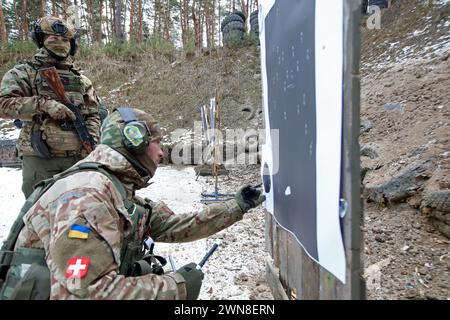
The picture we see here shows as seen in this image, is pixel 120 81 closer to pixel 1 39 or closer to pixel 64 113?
pixel 1 39

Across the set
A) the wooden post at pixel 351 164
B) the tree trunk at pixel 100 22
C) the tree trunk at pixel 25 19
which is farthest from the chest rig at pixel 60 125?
the tree trunk at pixel 100 22

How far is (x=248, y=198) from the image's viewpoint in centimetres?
173

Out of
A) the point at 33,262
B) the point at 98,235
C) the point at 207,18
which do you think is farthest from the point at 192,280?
the point at 207,18

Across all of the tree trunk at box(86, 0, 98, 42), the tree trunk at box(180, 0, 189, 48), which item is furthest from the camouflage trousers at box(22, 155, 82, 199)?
the tree trunk at box(86, 0, 98, 42)

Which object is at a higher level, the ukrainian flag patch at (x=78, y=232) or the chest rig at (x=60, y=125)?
the chest rig at (x=60, y=125)

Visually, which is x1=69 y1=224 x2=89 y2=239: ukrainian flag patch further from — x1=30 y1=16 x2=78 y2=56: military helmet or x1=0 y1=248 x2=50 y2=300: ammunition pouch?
x1=30 y1=16 x2=78 y2=56: military helmet

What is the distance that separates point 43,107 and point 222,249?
5.77ft

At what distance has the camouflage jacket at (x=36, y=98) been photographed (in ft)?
7.84

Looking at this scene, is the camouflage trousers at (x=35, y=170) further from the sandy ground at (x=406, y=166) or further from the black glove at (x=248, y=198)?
the sandy ground at (x=406, y=166)

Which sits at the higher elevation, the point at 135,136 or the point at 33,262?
the point at 135,136

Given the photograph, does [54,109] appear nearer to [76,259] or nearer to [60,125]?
[60,125]

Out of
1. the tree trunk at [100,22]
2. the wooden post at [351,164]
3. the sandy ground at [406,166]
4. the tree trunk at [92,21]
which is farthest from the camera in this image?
the tree trunk at [92,21]

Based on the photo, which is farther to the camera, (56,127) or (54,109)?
(56,127)

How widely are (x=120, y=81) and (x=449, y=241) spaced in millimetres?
9493
